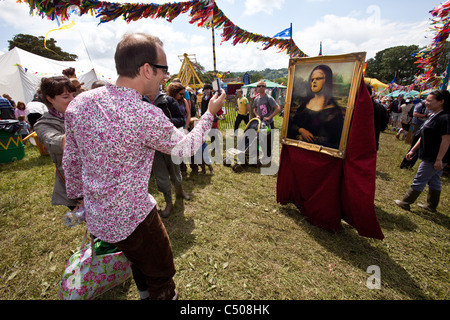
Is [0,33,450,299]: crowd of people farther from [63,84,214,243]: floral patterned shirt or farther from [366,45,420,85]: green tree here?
[366,45,420,85]: green tree

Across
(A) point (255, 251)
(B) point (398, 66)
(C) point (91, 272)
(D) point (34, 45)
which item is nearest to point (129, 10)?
(C) point (91, 272)

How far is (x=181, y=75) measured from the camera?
18.3 meters

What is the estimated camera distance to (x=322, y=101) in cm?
291

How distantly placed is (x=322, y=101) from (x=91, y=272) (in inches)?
136

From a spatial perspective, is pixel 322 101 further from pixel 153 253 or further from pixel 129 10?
pixel 129 10

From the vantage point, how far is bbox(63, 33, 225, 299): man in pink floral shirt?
1.17 m

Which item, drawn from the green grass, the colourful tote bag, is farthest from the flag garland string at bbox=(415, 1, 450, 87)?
the colourful tote bag

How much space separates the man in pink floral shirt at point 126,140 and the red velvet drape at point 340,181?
206cm

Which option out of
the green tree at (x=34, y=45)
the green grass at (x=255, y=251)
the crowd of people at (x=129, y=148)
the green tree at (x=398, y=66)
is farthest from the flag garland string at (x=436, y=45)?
the green tree at (x=398, y=66)
